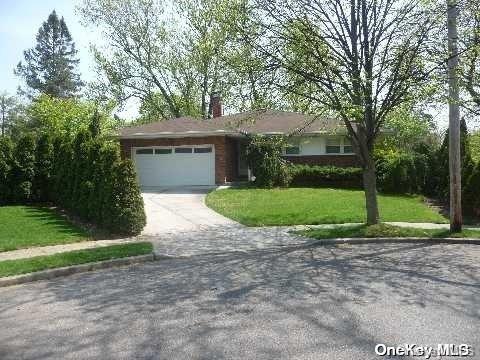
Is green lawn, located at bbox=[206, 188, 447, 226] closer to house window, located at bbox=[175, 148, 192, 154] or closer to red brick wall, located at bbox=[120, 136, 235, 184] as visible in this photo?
red brick wall, located at bbox=[120, 136, 235, 184]

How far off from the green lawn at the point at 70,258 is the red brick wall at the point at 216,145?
14.1m

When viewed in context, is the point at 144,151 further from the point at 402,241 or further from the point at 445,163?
the point at 402,241

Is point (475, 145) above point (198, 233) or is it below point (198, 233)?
above

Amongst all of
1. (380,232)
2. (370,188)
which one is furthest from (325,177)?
(380,232)

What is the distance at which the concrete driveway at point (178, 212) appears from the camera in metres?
14.5

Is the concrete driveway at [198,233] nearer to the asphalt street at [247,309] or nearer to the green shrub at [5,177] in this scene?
the asphalt street at [247,309]

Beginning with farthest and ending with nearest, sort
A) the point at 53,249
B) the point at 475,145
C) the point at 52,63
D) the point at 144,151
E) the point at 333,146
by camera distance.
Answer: the point at 52,63 → the point at 333,146 → the point at 144,151 → the point at 475,145 → the point at 53,249

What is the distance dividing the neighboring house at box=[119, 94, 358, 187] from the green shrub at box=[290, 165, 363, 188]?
64.6 inches

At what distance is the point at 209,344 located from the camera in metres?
4.99

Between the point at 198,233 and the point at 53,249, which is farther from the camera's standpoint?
the point at 198,233

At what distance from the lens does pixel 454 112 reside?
41.4 feet

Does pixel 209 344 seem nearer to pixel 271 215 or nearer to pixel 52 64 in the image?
pixel 271 215

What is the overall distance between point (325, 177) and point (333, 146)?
2.88 m

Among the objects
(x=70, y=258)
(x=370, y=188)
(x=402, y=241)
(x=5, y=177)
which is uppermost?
(x=5, y=177)
